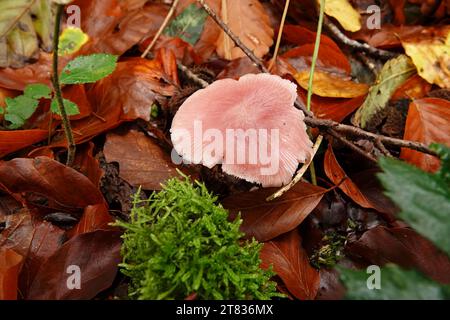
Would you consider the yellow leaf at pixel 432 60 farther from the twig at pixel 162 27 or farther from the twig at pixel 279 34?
the twig at pixel 162 27

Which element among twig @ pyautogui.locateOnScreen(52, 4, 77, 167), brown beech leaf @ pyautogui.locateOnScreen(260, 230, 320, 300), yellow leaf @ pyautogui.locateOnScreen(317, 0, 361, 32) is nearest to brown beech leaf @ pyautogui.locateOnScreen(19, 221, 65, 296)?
twig @ pyautogui.locateOnScreen(52, 4, 77, 167)

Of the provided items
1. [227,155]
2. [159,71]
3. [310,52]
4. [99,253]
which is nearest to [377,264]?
[227,155]

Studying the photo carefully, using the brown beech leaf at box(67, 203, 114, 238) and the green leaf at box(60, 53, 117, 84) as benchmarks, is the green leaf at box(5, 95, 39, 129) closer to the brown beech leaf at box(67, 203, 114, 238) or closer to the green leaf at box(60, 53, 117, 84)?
→ the green leaf at box(60, 53, 117, 84)

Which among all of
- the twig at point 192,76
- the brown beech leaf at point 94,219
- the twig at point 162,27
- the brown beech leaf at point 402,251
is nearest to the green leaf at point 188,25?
the twig at point 162,27

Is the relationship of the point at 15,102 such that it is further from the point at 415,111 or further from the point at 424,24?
the point at 424,24

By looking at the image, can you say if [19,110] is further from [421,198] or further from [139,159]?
[421,198]

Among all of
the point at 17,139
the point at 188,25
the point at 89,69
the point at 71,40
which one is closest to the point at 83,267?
the point at 17,139
